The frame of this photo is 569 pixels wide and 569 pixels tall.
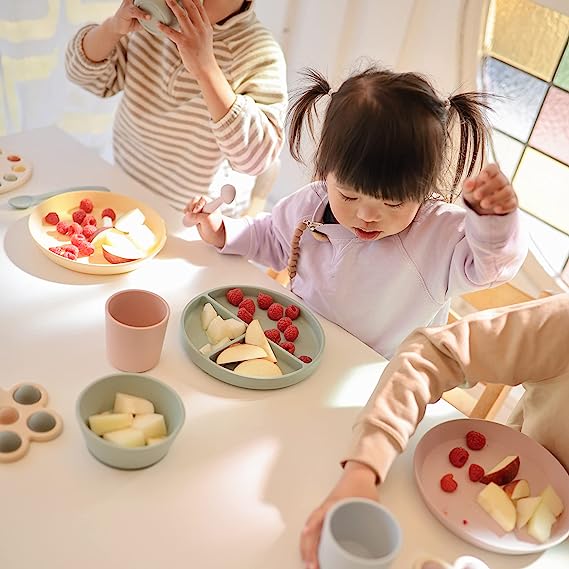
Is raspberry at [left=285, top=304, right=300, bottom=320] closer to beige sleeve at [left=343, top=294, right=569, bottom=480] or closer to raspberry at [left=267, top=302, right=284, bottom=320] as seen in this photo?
raspberry at [left=267, top=302, right=284, bottom=320]

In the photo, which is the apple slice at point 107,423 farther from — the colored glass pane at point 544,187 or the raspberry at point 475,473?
the colored glass pane at point 544,187

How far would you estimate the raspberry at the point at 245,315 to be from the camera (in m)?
1.04

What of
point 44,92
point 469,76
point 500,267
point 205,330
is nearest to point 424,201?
point 500,267

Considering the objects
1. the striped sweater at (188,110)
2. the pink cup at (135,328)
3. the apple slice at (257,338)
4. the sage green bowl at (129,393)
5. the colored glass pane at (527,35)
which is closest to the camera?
the sage green bowl at (129,393)

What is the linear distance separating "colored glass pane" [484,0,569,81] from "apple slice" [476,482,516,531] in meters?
1.23

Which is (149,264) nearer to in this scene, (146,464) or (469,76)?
(146,464)

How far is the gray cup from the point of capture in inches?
26.4

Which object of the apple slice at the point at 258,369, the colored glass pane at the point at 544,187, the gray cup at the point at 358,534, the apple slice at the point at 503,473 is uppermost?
the gray cup at the point at 358,534

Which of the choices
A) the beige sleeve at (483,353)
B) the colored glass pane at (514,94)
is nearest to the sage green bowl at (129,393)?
the beige sleeve at (483,353)

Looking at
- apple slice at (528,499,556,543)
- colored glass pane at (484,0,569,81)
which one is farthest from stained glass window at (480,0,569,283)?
apple slice at (528,499,556,543)

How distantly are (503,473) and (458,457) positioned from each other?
53mm

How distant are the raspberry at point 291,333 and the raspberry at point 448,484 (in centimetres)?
29

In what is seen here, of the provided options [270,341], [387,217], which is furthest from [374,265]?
[270,341]

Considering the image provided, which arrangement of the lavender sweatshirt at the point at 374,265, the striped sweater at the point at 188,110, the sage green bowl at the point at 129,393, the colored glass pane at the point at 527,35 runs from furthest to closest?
the colored glass pane at the point at 527,35 < the striped sweater at the point at 188,110 < the lavender sweatshirt at the point at 374,265 < the sage green bowl at the point at 129,393
